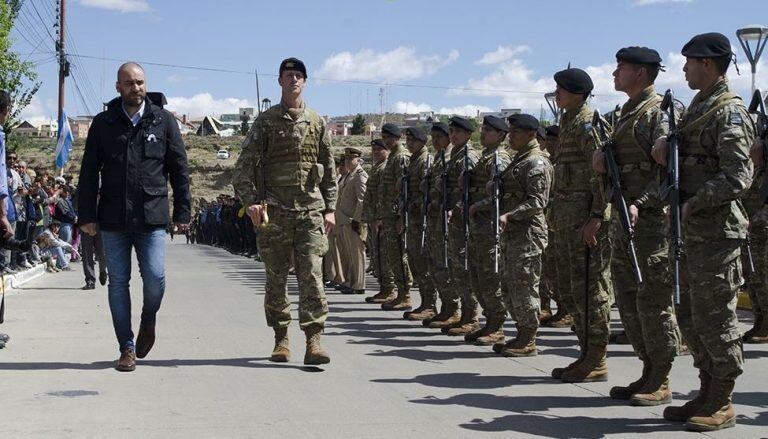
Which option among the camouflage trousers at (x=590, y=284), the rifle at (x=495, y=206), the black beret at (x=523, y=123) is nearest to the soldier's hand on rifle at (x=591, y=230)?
the camouflage trousers at (x=590, y=284)

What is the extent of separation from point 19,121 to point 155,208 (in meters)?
27.9

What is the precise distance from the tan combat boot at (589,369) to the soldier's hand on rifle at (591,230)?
0.85 m

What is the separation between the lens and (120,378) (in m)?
7.32

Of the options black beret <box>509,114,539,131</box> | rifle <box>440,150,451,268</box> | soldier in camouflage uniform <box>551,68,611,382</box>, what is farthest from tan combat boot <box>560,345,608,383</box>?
rifle <box>440,150,451,268</box>

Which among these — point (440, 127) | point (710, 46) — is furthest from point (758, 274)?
point (710, 46)

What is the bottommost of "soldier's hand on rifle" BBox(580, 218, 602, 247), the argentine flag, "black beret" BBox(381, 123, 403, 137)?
"soldier's hand on rifle" BBox(580, 218, 602, 247)

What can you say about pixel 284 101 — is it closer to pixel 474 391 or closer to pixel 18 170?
pixel 474 391

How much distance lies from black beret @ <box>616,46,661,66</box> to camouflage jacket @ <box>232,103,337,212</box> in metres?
2.66

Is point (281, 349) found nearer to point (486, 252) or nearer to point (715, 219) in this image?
point (486, 252)

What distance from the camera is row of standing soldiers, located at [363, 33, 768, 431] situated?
5648 mm

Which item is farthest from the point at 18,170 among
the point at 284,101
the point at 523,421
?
the point at 523,421

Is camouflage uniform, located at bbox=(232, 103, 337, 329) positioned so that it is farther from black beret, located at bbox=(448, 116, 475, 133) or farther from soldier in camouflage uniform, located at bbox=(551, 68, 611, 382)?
black beret, located at bbox=(448, 116, 475, 133)

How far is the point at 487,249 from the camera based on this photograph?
9344 millimetres

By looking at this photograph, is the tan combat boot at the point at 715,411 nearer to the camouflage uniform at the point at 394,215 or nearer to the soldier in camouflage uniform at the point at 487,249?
the soldier in camouflage uniform at the point at 487,249
